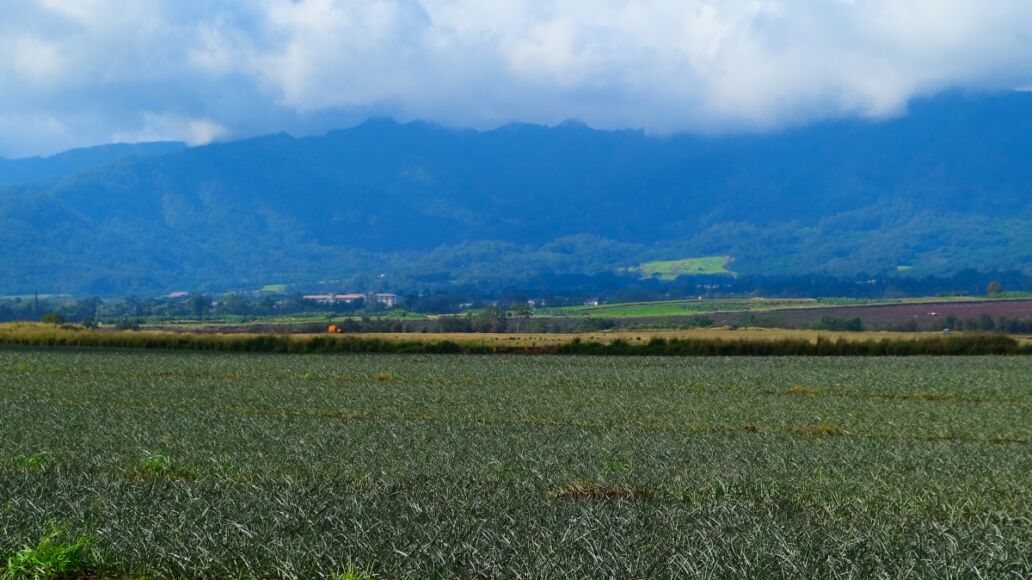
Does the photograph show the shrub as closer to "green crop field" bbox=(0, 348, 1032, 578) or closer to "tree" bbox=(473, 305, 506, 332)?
"green crop field" bbox=(0, 348, 1032, 578)

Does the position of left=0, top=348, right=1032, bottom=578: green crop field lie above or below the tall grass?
below

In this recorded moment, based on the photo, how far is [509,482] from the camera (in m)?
13.0

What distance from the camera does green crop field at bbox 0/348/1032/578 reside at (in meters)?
8.34

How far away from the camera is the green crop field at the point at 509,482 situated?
834cm

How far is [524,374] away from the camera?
39594 millimetres

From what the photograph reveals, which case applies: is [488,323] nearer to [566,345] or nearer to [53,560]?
[566,345]

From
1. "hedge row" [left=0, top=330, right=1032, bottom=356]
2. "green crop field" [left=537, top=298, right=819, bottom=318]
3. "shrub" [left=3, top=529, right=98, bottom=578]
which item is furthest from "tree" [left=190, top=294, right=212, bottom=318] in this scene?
"shrub" [left=3, top=529, right=98, bottom=578]

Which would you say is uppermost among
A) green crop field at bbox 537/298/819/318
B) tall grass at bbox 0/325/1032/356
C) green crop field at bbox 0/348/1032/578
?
green crop field at bbox 537/298/819/318

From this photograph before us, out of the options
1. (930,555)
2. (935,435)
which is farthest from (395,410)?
(930,555)

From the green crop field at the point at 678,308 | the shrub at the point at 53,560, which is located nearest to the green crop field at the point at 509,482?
the shrub at the point at 53,560

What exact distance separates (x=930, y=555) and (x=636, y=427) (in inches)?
567

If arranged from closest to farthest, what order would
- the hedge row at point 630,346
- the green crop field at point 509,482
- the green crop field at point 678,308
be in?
the green crop field at point 509,482 → the hedge row at point 630,346 → the green crop field at point 678,308

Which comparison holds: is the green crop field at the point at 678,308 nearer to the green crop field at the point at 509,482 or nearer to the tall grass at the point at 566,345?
the tall grass at the point at 566,345

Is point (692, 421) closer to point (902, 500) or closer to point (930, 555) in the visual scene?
point (902, 500)
